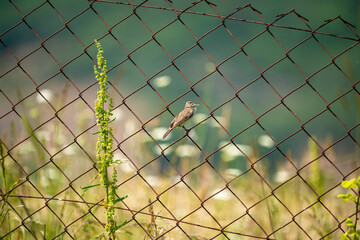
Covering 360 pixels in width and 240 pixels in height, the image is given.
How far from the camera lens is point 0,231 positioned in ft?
9.12

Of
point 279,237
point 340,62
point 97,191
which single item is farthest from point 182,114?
point 340,62

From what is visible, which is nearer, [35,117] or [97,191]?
[97,191]

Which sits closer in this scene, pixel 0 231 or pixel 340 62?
pixel 0 231

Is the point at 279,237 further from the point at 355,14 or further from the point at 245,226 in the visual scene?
the point at 355,14

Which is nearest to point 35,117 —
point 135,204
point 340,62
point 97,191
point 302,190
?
point 97,191

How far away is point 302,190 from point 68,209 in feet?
6.92

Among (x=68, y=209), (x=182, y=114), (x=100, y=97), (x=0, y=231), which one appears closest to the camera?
(x=100, y=97)

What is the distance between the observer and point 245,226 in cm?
336

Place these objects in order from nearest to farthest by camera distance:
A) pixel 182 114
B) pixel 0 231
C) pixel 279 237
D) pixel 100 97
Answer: pixel 100 97, pixel 182 114, pixel 0 231, pixel 279 237

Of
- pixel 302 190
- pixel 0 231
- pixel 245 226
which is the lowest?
pixel 302 190

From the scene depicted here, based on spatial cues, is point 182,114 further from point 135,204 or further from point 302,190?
point 302,190

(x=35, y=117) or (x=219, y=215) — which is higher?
(x=35, y=117)

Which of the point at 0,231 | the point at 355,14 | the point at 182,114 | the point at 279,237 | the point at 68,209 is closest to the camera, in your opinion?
the point at 182,114

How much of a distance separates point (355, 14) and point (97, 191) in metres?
4.22
